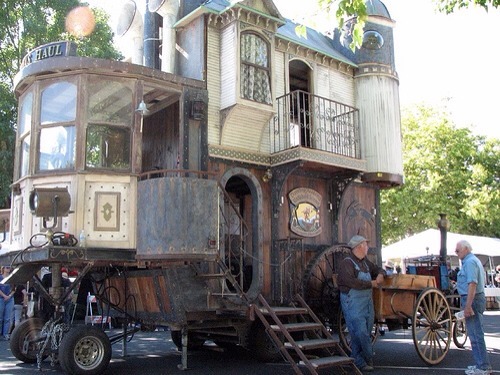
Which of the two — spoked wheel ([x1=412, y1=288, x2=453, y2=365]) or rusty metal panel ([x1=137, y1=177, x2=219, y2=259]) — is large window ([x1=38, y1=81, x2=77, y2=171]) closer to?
rusty metal panel ([x1=137, y1=177, x2=219, y2=259])

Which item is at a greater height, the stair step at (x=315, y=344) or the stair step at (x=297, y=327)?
the stair step at (x=297, y=327)

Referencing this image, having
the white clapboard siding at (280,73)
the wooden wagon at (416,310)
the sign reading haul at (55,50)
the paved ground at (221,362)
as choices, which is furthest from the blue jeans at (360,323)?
the sign reading haul at (55,50)

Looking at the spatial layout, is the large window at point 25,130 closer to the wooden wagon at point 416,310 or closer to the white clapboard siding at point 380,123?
the wooden wagon at point 416,310

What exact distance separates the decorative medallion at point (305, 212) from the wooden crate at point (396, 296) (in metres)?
2.31

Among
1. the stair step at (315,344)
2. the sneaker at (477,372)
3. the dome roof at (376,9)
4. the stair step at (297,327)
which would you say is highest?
the dome roof at (376,9)

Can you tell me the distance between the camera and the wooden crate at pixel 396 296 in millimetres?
9626

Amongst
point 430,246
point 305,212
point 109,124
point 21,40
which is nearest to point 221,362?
point 305,212

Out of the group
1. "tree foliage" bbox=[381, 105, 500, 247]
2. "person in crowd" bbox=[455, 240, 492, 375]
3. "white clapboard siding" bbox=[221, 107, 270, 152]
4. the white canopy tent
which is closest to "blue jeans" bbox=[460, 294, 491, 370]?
"person in crowd" bbox=[455, 240, 492, 375]

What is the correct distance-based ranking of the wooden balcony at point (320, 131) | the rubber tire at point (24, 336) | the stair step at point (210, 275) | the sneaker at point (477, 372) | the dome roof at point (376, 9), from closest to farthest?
the sneaker at point (477, 372) < the stair step at point (210, 275) < the rubber tire at point (24, 336) < the wooden balcony at point (320, 131) < the dome roof at point (376, 9)

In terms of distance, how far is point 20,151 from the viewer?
32.2 feet

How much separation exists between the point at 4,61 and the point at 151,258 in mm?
15759

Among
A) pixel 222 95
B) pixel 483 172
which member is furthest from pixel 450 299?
pixel 483 172

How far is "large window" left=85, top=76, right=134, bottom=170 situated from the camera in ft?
29.3

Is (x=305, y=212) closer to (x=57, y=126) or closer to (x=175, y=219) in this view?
(x=175, y=219)
